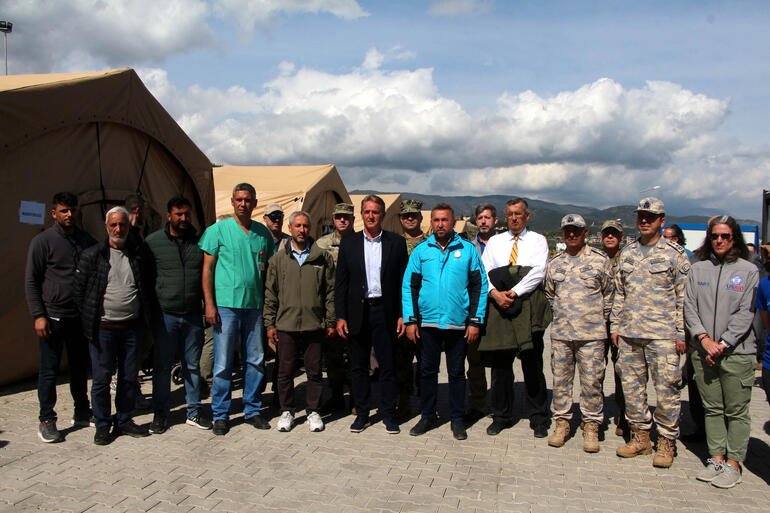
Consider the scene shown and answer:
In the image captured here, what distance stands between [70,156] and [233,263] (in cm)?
300

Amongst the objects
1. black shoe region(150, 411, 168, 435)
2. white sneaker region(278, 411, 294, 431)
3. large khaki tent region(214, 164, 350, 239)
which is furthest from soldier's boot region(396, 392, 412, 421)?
large khaki tent region(214, 164, 350, 239)

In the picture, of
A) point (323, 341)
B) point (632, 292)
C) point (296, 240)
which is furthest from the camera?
point (323, 341)

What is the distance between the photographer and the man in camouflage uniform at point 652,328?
4164mm

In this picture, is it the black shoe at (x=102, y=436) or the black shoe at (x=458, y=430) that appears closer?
the black shoe at (x=102, y=436)

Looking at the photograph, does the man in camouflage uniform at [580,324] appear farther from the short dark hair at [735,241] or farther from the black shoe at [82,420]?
the black shoe at [82,420]

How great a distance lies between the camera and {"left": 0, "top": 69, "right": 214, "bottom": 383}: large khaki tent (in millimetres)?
5637

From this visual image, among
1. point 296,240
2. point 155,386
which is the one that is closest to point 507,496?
point 296,240

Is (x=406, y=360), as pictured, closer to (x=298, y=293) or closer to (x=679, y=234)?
(x=298, y=293)

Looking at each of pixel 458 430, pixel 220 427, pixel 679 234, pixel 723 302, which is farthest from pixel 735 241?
pixel 220 427

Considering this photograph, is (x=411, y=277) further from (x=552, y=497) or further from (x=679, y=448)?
(x=679, y=448)

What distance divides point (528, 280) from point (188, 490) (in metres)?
3.12

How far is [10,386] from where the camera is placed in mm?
5867

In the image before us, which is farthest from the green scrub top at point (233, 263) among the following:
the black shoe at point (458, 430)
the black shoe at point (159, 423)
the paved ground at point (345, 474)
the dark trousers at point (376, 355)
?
the black shoe at point (458, 430)

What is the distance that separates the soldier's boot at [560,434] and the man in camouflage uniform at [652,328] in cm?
43
